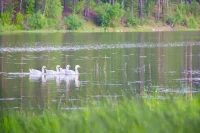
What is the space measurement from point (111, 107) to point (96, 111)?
0.91m

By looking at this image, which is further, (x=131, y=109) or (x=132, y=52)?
(x=132, y=52)

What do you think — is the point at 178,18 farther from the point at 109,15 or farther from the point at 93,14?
the point at 93,14

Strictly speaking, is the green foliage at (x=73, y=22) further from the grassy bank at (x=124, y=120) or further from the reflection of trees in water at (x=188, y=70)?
the grassy bank at (x=124, y=120)

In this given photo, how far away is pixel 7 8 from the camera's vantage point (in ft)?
293

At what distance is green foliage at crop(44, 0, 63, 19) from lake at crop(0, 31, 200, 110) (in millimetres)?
34671

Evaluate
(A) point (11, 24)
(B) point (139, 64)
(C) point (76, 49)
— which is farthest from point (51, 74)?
(A) point (11, 24)

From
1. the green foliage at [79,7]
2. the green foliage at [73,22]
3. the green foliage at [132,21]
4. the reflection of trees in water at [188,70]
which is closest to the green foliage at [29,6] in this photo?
the green foliage at [73,22]

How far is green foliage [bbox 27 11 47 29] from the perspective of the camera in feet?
290

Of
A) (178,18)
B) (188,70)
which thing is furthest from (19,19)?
(188,70)

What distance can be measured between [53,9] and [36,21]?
386cm

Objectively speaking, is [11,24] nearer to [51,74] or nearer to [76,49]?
Answer: [76,49]

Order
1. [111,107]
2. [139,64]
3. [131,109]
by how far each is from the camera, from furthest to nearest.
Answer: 1. [139,64]
2. [111,107]
3. [131,109]

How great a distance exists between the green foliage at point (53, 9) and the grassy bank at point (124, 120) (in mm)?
77811

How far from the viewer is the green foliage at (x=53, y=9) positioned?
9081 centimetres
